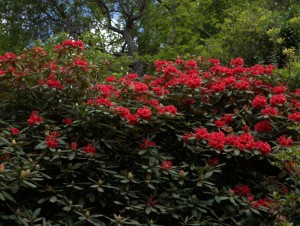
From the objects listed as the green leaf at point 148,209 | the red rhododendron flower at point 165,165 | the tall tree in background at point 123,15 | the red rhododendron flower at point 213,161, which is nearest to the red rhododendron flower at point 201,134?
the red rhododendron flower at point 213,161

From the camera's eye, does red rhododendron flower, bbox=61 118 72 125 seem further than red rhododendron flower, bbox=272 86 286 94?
No

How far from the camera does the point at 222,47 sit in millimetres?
7684

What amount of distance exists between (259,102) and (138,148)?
115 cm

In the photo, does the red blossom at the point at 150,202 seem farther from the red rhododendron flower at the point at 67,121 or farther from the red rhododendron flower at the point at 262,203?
the red rhododendron flower at the point at 67,121

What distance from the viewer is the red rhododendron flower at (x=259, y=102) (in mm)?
4160

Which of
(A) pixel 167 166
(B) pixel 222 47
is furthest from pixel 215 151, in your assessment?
(B) pixel 222 47

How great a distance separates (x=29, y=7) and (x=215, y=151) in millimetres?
13845

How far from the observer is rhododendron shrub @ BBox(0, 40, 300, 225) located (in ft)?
11.4

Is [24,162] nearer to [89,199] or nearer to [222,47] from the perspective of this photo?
[89,199]

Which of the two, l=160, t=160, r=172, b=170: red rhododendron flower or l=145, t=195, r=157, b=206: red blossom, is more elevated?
l=160, t=160, r=172, b=170: red rhododendron flower

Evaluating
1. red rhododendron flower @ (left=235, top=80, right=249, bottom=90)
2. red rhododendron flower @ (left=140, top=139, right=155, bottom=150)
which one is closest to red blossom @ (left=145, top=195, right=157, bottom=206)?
red rhododendron flower @ (left=140, top=139, right=155, bottom=150)

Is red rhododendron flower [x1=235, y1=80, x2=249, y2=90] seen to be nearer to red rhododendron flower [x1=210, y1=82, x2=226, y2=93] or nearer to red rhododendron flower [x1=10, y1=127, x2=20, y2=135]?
red rhododendron flower [x1=210, y1=82, x2=226, y2=93]

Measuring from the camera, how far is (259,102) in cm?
416

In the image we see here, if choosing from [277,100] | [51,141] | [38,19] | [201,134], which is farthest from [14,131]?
[38,19]
